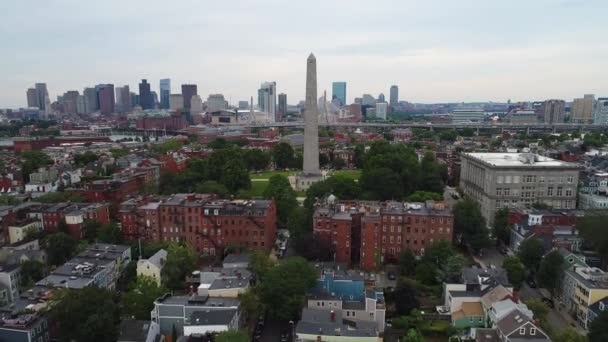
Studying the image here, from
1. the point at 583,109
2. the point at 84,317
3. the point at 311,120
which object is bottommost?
the point at 84,317

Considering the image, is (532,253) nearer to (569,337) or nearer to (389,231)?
(389,231)

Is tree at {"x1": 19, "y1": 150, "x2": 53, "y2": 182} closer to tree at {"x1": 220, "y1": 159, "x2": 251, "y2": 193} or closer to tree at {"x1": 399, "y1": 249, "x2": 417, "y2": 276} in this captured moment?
tree at {"x1": 220, "y1": 159, "x2": 251, "y2": 193}

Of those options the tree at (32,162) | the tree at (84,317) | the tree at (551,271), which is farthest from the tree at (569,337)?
the tree at (32,162)

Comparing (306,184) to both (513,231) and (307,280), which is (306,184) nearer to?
(513,231)

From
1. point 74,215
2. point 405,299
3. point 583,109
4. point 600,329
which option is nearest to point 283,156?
point 74,215

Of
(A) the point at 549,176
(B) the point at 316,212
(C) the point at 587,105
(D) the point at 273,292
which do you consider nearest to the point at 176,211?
(B) the point at 316,212

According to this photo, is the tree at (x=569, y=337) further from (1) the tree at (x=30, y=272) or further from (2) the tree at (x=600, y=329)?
(1) the tree at (x=30, y=272)

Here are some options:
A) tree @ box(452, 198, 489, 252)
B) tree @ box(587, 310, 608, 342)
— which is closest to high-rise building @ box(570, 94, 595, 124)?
tree @ box(452, 198, 489, 252)
